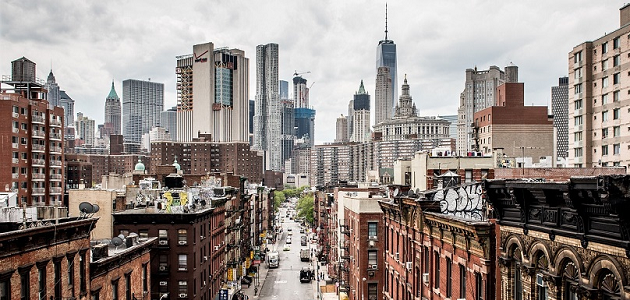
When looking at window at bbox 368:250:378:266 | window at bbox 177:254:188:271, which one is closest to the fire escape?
window at bbox 368:250:378:266

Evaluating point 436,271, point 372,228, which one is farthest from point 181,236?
point 436,271

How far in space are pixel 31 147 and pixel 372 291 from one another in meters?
62.7

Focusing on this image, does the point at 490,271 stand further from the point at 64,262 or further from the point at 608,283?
the point at 64,262

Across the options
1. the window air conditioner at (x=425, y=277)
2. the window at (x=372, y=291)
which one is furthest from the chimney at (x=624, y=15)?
the window air conditioner at (x=425, y=277)

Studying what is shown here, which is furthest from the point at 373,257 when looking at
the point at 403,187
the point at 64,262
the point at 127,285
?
the point at 64,262

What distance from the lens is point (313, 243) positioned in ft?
Answer: 513

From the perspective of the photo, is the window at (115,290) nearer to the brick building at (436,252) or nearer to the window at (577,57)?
the brick building at (436,252)

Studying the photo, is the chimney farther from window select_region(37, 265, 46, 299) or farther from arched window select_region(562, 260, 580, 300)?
window select_region(37, 265, 46, 299)

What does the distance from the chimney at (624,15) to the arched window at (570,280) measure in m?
69.1

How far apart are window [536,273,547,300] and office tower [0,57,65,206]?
76.3 metres

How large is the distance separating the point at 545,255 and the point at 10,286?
62.8 ft

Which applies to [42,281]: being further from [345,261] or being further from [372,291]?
[345,261]

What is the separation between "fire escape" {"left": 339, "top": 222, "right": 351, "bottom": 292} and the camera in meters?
66.1

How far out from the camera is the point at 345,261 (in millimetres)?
68500
